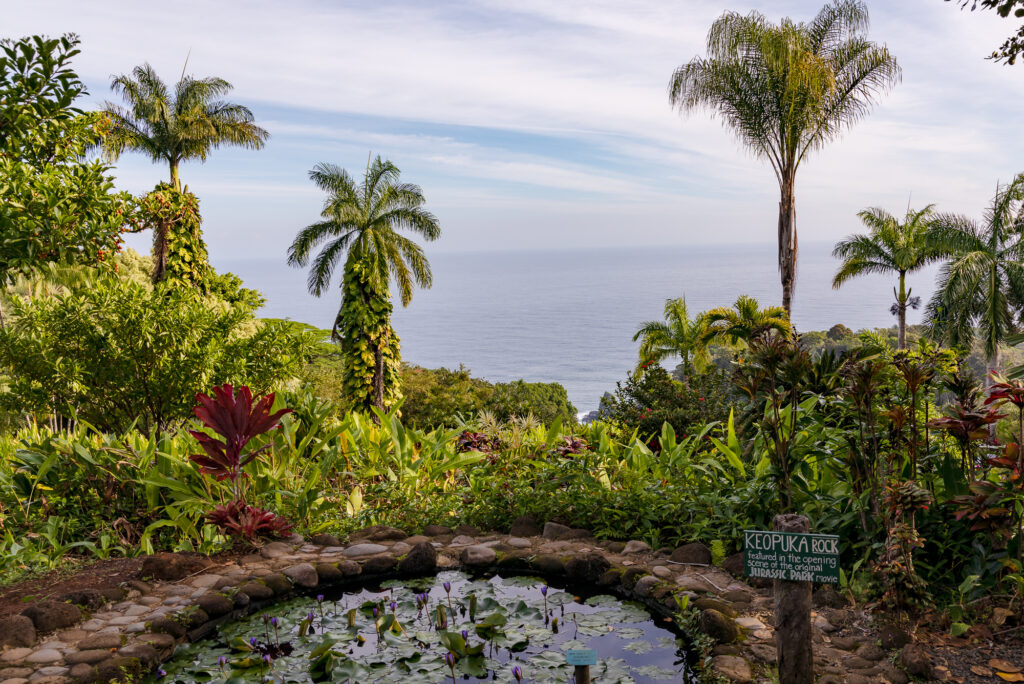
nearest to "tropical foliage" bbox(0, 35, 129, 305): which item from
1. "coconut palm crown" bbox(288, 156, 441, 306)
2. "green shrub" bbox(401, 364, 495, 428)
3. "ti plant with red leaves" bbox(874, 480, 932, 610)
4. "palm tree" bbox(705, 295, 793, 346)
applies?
"ti plant with red leaves" bbox(874, 480, 932, 610)

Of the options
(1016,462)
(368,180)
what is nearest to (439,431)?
(1016,462)

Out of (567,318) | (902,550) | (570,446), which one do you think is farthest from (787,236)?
(567,318)

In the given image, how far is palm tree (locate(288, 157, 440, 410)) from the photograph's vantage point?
17.7 m

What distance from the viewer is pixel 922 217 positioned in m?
30.3

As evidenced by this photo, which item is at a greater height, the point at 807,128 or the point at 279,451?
the point at 807,128

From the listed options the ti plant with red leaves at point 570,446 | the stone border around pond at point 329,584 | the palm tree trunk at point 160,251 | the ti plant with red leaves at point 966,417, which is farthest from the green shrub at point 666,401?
the palm tree trunk at point 160,251

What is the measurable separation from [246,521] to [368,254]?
1364 centimetres

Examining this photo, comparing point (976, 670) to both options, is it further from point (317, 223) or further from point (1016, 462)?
point (317, 223)

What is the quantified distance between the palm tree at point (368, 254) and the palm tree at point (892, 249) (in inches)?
794

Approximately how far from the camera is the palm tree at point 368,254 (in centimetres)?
1769

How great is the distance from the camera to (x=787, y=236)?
2067 centimetres

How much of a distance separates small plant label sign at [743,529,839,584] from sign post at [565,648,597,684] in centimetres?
74

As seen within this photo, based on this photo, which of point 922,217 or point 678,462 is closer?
point 678,462

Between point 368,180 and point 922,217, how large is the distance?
76.4ft
